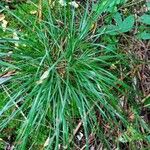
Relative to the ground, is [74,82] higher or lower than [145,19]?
lower

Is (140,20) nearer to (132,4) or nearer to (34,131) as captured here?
(132,4)

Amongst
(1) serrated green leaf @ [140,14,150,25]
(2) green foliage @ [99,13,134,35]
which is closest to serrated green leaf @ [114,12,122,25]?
(2) green foliage @ [99,13,134,35]

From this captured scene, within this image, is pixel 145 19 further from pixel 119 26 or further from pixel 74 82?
pixel 74 82

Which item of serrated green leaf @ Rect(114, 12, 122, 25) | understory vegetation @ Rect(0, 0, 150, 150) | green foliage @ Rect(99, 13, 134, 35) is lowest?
understory vegetation @ Rect(0, 0, 150, 150)

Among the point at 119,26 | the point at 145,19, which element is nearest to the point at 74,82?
the point at 119,26

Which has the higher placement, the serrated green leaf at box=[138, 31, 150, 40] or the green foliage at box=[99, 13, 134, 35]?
the green foliage at box=[99, 13, 134, 35]

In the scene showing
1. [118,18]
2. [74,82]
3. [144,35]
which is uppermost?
[118,18]

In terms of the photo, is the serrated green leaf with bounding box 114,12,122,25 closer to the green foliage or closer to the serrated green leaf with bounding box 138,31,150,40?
the green foliage

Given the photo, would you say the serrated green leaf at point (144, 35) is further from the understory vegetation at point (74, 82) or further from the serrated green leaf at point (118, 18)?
the serrated green leaf at point (118, 18)
